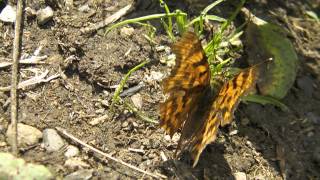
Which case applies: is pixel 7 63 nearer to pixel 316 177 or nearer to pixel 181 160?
pixel 181 160

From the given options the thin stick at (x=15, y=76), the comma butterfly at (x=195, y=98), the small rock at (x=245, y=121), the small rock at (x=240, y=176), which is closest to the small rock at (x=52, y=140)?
the thin stick at (x=15, y=76)

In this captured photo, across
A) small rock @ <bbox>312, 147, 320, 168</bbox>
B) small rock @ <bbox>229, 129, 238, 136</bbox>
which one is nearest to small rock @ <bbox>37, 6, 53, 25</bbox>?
small rock @ <bbox>229, 129, 238, 136</bbox>

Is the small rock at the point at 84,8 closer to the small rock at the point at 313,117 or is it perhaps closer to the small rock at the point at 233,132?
the small rock at the point at 233,132

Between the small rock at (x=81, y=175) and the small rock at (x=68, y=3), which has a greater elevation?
the small rock at (x=68, y=3)

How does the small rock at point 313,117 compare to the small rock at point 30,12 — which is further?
the small rock at point 313,117

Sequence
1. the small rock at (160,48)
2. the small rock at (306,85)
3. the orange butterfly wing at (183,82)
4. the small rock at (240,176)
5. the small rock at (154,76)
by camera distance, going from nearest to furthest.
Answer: the orange butterfly wing at (183,82) < the small rock at (240,176) < the small rock at (154,76) < the small rock at (160,48) < the small rock at (306,85)

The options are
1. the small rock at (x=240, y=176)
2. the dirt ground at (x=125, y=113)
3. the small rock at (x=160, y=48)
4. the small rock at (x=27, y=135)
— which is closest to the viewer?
the small rock at (x=27, y=135)

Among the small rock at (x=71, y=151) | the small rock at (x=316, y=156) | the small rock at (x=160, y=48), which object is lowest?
the small rock at (x=316, y=156)
